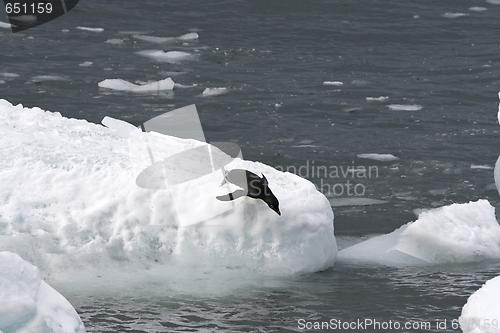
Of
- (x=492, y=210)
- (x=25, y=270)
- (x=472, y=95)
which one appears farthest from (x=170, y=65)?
(x=25, y=270)

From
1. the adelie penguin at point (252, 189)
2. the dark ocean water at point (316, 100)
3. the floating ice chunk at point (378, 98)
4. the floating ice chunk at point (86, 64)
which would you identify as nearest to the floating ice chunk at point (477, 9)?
the dark ocean water at point (316, 100)

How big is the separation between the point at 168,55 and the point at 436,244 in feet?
28.4

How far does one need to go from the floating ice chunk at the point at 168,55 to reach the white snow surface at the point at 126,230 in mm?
8304

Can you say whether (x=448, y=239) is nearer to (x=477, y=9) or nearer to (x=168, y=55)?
(x=168, y=55)

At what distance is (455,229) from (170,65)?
321 inches

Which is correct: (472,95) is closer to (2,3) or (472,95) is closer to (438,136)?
(438,136)

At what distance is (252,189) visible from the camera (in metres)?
5.79

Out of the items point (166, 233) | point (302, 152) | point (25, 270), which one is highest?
point (25, 270)

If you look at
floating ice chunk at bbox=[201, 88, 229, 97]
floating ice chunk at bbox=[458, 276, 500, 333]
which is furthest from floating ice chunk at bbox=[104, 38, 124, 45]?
floating ice chunk at bbox=[458, 276, 500, 333]

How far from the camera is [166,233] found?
18.8ft

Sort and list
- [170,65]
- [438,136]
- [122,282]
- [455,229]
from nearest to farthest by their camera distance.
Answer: [122,282], [455,229], [438,136], [170,65]

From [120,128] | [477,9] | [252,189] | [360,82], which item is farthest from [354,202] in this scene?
[477,9]

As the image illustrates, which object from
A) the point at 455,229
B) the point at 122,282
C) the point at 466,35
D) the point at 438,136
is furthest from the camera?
the point at 466,35

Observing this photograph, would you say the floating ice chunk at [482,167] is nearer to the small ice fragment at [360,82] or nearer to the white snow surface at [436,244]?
the white snow surface at [436,244]
